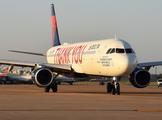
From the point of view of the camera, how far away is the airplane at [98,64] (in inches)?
885

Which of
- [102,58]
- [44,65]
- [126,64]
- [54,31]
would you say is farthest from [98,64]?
[54,31]

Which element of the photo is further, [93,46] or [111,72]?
[93,46]

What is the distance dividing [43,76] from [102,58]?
5.46 meters

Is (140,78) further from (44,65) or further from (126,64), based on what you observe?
(44,65)

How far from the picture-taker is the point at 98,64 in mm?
24328

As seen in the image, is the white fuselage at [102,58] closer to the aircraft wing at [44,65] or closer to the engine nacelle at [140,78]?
the aircraft wing at [44,65]

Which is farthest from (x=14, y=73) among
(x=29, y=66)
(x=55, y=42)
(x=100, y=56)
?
(x=100, y=56)

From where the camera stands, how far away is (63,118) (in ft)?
32.3


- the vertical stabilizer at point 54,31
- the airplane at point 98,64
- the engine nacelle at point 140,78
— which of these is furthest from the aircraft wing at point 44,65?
the vertical stabilizer at point 54,31

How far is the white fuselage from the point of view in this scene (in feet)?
72.7

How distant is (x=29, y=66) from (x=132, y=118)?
1987 centimetres

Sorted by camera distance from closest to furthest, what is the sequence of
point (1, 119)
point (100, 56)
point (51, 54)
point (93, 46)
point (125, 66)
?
point (1, 119) → point (125, 66) → point (100, 56) → point (93, 46) → point (51, 54)

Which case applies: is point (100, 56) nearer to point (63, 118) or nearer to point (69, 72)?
point (69, 72)

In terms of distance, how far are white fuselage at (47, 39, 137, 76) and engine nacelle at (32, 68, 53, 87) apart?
272 centimetres
